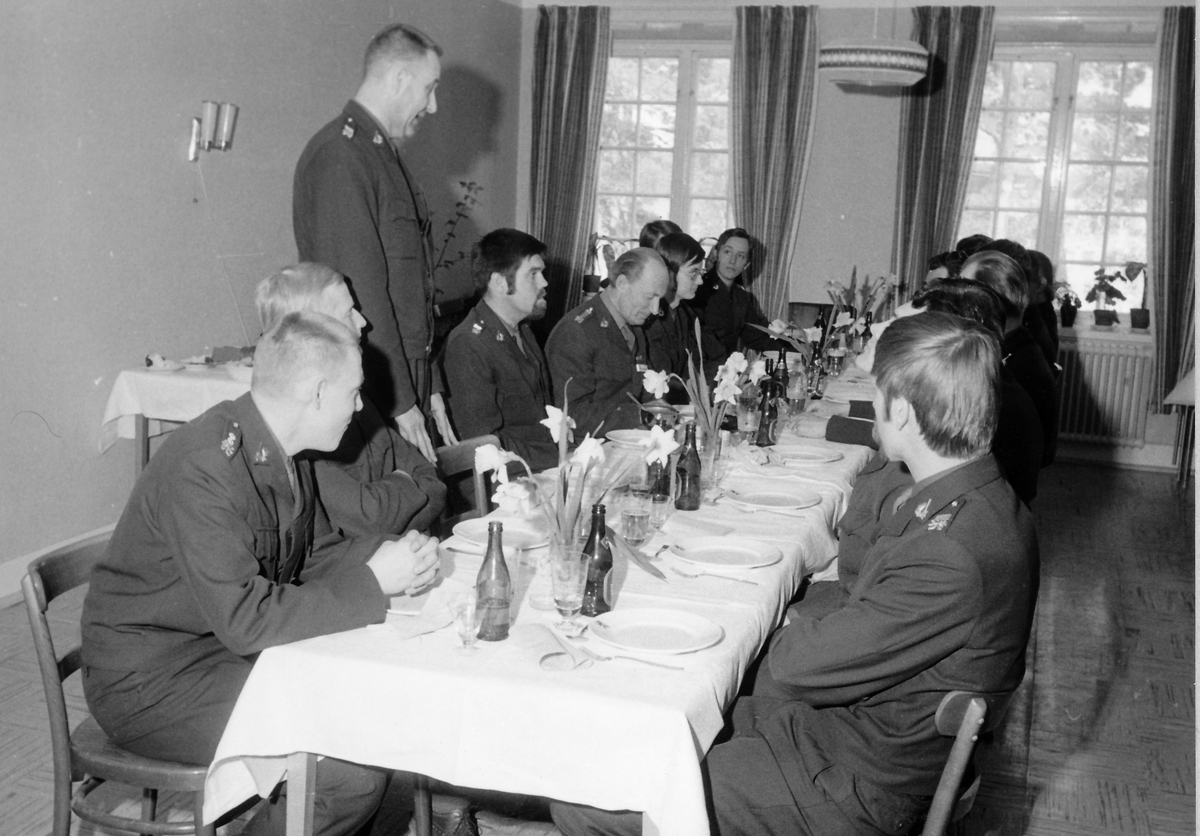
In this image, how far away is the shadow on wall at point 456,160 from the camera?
7.59 meters

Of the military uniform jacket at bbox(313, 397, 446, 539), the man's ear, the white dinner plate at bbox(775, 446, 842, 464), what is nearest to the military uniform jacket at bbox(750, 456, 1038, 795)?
the military uniform jacket at bbox(313, 397, 446, 539)

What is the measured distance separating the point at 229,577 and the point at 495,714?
1.71ft

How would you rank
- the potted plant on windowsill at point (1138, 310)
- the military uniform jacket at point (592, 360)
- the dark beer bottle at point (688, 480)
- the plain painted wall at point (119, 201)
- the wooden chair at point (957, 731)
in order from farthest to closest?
the potted plant on windowsill at point (1138, 310), the military uniform jacket at point (592, 360), the plain painted wall at point (119, 201), the dark beer bottle at point (688, 480), the wooden chair at point (957, 731)

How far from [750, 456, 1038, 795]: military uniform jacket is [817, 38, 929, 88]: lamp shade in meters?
4.75

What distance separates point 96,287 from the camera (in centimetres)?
473

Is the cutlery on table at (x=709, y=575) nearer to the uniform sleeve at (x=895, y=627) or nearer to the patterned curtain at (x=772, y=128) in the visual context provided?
the uniform sleeve at (x=895, y=627)

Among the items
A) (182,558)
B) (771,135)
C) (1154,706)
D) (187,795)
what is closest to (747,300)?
(771,135)

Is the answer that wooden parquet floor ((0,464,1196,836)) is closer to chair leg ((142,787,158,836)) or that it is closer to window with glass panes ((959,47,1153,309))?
chair leg ((142,787,158,836))

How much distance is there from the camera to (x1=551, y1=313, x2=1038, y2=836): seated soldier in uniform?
182cm

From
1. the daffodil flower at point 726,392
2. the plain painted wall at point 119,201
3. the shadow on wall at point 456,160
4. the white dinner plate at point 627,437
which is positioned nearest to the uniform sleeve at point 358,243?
the white dinner plate at point 627,437

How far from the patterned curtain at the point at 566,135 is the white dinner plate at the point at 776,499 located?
5460 millimetres

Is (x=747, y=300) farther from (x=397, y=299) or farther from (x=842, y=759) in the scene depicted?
(x=842, y=759)

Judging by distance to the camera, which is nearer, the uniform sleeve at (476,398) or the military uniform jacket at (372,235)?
the military uniform jacket at (372,235)

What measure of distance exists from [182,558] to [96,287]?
3.21m
